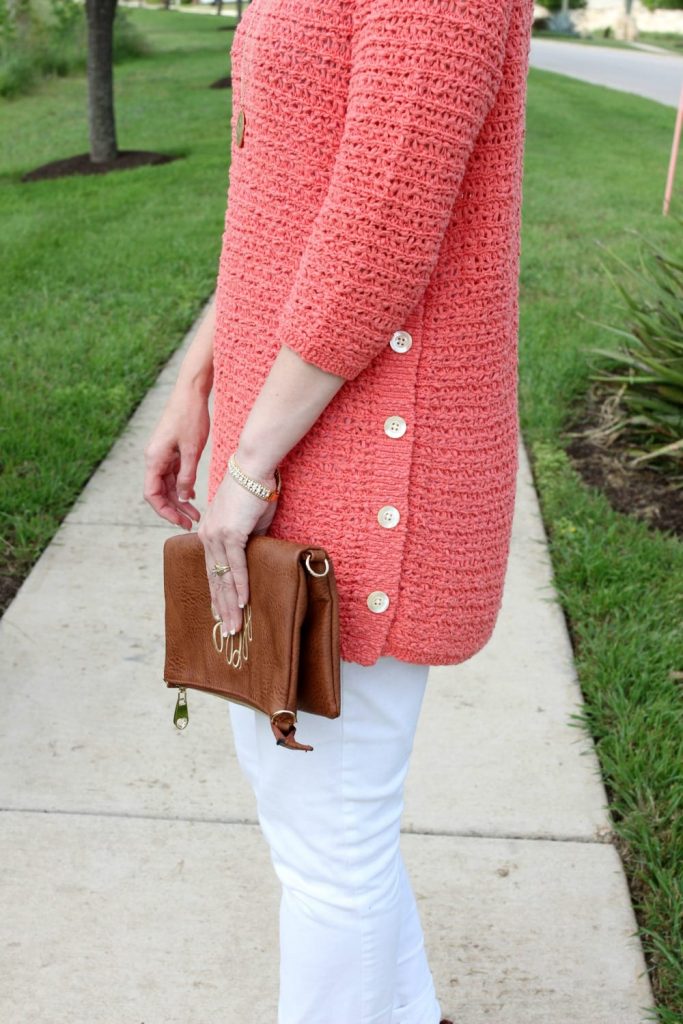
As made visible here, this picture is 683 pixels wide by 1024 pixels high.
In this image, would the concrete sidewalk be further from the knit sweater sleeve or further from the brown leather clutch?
the knit sweater sleeve

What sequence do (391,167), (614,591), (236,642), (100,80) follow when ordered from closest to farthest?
1. (391,167)
2. (236,642)
3. (614,591)
4. (100,80)

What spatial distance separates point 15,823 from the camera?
2662 millimetres

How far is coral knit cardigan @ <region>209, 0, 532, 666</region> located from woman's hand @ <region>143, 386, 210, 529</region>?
22 cm

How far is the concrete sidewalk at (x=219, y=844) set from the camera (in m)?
2.25

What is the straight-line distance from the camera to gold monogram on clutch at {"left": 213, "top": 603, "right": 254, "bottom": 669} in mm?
1510

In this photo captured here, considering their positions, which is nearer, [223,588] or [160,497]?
[223,588]

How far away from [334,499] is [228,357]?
0.78 ft

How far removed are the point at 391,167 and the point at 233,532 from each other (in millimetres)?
460

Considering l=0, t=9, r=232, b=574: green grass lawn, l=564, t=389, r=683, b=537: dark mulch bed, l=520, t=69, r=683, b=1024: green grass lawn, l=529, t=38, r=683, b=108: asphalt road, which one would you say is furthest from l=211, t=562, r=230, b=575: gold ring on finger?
l=529, t=38, r=683, b=108: asphalt road

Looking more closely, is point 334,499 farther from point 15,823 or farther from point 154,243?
point 154,243

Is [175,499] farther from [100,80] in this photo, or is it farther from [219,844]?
[100,80]

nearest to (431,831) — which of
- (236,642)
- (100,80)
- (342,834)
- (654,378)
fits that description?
(342,834)

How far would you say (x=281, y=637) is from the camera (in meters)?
1.44

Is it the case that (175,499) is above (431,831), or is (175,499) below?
above
